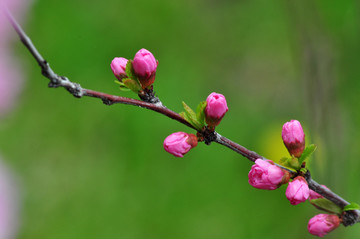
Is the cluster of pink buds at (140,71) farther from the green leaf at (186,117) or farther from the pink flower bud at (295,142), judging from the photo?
the pink flower bud at (295,142)

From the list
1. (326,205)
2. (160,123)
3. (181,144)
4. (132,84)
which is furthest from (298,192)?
(160,123)

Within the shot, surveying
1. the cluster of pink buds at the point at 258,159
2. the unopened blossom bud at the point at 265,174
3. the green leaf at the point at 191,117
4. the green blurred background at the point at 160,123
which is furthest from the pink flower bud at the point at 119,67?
the green blurred background at the point at 160,123

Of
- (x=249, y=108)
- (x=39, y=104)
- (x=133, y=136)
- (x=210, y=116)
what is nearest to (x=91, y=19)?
(x=39, y=104)

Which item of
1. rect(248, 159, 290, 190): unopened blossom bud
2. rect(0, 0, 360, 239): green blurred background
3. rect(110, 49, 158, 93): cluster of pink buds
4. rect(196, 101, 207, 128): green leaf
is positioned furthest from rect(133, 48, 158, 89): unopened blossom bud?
rect(0, 0, 360, 239): green blurred background

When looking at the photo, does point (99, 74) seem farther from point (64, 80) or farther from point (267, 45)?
point (64, 80)

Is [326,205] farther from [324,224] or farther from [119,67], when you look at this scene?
[119,67]

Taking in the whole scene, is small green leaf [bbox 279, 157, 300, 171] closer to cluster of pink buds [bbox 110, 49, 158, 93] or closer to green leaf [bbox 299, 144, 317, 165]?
green leaf [bbox 299, 144, 317, 165]
